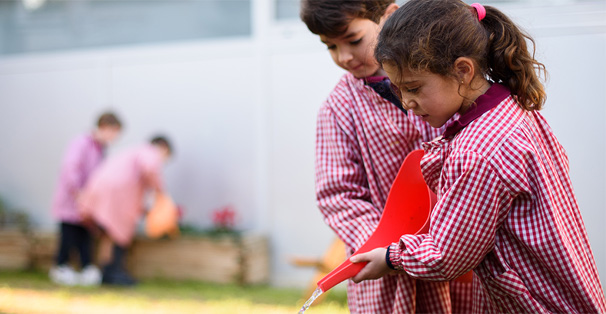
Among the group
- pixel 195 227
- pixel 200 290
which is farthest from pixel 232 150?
pixel 200 290

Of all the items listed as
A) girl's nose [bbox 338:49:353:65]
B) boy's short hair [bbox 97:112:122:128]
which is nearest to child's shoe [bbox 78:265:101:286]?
boy's short hair [bbox 97:112:122:128]

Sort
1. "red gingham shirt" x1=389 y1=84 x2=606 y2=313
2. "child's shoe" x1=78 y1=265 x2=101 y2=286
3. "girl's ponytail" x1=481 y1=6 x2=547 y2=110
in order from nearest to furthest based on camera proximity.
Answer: "red gingham shirt" x1=389 y1=84 x2=606 y2=313 < "girl's ponytail" x1=481 y1=6 x2=547 y2=110 < "child's shoe" x1=78 y1=265 x2=101 y2=286

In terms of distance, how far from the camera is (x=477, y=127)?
4.11ft

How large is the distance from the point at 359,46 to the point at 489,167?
57cm

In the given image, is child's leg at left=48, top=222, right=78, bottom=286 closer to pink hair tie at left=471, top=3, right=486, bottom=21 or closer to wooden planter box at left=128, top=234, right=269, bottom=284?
wooden planter box at left=128, top=234, right=269, bottom=284

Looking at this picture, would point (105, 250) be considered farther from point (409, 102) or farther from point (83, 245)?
point (409, 102)

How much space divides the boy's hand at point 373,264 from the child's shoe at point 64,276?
3768 millimetres

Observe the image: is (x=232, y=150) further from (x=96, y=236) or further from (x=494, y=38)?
→ (x=494, y=38)

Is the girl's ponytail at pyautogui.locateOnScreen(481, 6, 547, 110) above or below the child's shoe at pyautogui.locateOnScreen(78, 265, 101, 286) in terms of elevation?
above

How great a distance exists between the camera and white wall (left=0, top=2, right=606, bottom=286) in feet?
14.9

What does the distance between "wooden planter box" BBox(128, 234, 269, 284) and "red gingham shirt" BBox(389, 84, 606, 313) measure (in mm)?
3196

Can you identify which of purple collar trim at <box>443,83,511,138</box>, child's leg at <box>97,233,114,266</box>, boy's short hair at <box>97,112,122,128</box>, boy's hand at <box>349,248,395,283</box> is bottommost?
child's leg at <box>97,233,114,266</box>

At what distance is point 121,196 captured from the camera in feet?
15.1

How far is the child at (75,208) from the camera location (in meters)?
4.70
